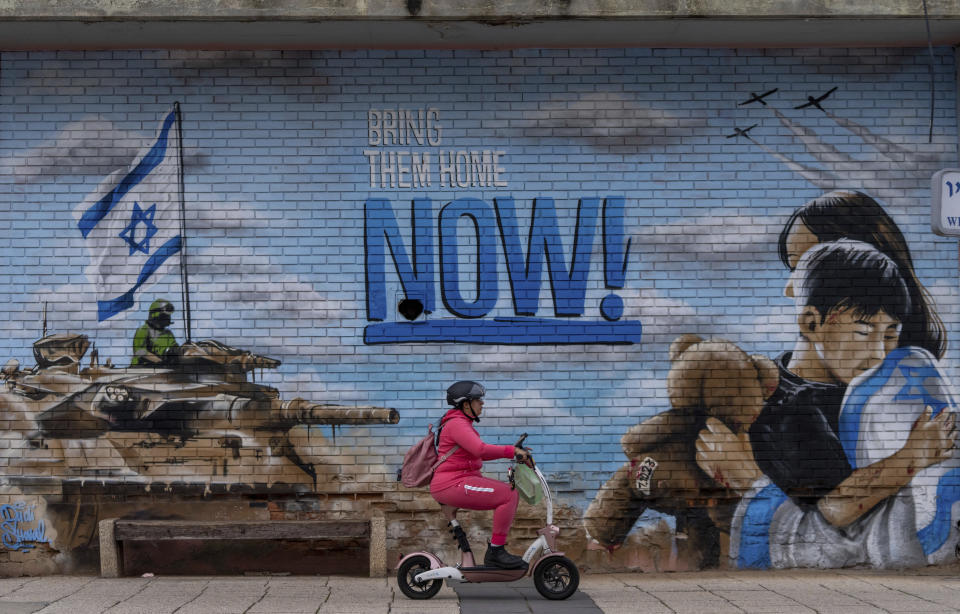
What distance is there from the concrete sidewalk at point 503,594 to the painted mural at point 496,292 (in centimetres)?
48

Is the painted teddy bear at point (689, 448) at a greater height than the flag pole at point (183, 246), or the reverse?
the flag pole at point (183, 246)

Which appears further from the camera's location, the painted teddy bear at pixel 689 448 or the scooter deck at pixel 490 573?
the painted teddy bear at pixel 689 448

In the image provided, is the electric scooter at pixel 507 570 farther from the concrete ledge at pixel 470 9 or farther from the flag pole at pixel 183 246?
the concrete ledge at pixel 470 9

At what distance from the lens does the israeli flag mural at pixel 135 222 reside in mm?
9359

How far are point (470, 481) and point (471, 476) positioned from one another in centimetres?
→ 8

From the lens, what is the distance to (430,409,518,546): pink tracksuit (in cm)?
760

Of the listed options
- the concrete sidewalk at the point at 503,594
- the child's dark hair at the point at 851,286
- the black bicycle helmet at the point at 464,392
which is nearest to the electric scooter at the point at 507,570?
the concrete sidewalk at the point at 503,594

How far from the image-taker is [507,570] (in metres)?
7.57

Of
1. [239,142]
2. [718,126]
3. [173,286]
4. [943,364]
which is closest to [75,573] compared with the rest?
[173,286]

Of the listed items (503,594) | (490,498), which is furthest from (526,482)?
(503,594)

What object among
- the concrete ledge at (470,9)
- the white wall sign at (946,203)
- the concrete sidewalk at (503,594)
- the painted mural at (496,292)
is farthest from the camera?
the painted mural at (496,292)

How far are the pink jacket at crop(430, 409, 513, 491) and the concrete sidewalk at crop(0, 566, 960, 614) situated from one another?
86 cm

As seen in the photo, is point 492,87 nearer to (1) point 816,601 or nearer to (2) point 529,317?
(2) point 529,317

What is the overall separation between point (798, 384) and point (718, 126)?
7.64 ft
